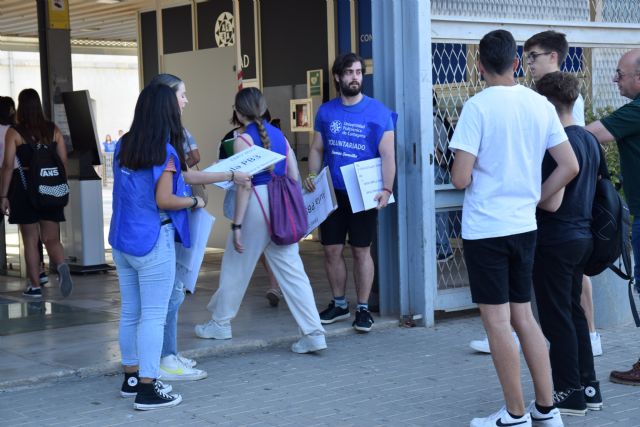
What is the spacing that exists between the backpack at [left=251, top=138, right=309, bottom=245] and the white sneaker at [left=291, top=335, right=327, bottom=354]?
1.95ft

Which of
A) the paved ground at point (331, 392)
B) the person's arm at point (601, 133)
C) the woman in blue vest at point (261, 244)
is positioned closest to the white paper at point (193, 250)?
the paved ground at point (331, 392)

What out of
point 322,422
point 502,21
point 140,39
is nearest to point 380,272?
point 502,21

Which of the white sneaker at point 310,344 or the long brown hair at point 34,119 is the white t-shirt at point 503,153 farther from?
the long brown hair at point 34,119

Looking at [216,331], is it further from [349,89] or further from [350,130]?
[349,89]

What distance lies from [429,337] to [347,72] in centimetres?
181

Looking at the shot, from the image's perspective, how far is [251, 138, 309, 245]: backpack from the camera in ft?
19.8

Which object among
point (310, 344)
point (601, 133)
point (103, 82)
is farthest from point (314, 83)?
point (103, 82)

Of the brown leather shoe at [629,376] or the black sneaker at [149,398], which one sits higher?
the black sneaker at [149,398]

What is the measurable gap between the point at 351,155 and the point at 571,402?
2483 mm

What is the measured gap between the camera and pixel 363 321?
6.75 metres

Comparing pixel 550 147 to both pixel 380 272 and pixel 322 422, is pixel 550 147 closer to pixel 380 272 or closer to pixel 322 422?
pixel 322 422

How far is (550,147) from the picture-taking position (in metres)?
4.47

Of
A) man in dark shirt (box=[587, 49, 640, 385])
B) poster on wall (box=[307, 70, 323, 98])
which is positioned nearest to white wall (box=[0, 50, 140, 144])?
poster on wall (box=[307, 70, 323, 98])

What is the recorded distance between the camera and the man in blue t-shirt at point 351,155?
21.6 feet
